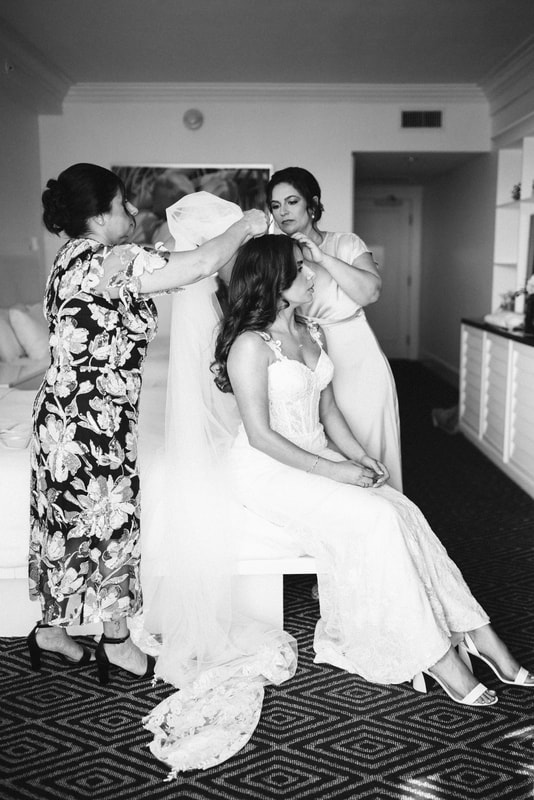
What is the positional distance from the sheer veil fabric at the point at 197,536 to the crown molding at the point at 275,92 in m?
4.41

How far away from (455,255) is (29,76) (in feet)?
15.1

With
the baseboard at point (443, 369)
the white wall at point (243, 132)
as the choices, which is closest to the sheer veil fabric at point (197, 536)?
the white wall at point (243, 132)

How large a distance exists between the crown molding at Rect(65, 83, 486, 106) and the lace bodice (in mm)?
4587

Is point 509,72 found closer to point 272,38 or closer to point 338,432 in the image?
point 272,38

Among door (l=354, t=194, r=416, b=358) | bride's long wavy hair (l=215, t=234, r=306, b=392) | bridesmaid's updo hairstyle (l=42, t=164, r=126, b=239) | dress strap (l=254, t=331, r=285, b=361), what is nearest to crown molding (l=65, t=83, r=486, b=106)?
door (l=354, t=194, r=416, b=358)

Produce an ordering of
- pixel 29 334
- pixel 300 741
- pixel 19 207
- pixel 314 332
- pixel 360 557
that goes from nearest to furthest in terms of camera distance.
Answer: pixel 300 741, pixel 360 557, pixel 314 332, pixel 29 334, pixel 19 207

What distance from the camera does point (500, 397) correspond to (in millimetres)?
4961

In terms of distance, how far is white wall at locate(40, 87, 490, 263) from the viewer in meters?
6.66

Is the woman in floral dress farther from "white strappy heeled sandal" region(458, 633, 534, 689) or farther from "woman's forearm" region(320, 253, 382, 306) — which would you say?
"white strappy heeled sandal" region(458, 633, 534, 689)

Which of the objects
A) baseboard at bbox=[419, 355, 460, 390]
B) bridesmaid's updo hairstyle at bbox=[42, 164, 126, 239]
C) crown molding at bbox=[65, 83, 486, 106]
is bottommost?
baseboard at bbox=[419, 355, 460, 390]

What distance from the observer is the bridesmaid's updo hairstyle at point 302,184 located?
2693mm

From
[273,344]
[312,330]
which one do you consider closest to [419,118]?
[312,330]

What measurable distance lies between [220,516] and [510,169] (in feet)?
17.0

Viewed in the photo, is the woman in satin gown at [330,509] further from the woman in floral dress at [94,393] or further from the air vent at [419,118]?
the air vent at [419,118]
